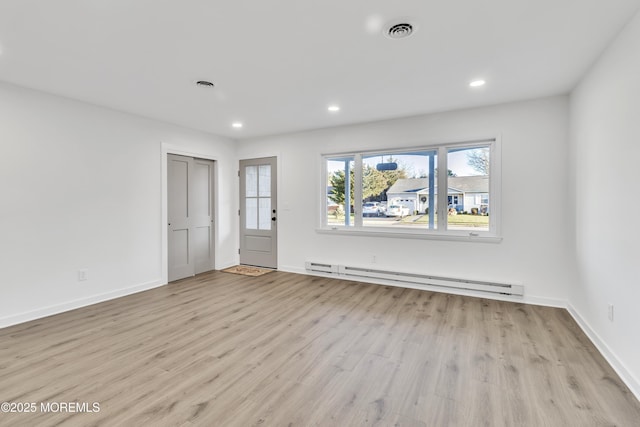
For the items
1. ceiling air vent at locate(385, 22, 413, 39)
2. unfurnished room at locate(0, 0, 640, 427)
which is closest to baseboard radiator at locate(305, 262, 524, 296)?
unfurnished room at locate(0, 0, 640, 427)

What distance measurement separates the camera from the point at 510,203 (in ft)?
12.5

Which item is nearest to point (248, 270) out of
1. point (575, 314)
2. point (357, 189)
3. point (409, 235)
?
point (357, 189)

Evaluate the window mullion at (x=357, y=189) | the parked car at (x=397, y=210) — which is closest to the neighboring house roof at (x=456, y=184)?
the parked car at (x=397, y=210)

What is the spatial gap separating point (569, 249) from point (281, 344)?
3.43 metres

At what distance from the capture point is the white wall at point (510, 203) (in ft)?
11.8

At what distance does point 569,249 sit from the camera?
352 cm

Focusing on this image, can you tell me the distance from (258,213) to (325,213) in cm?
140

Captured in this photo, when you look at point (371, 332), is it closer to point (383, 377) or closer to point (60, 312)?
point (383, 377)

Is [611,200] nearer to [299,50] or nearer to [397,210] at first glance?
[397,210]

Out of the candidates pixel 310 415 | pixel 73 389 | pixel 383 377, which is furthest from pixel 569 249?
pixel 73 389

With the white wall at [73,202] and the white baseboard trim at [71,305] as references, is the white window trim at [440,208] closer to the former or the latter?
the white wall at [73,202]

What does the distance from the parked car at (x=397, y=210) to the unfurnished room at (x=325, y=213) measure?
28 mm

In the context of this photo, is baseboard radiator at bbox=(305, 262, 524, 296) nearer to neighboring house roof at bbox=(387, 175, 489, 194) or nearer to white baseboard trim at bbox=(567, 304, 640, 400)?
white baseboard trim at bbox=(567, 304, 640, 400)

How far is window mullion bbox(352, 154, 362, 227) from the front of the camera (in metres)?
4.93
